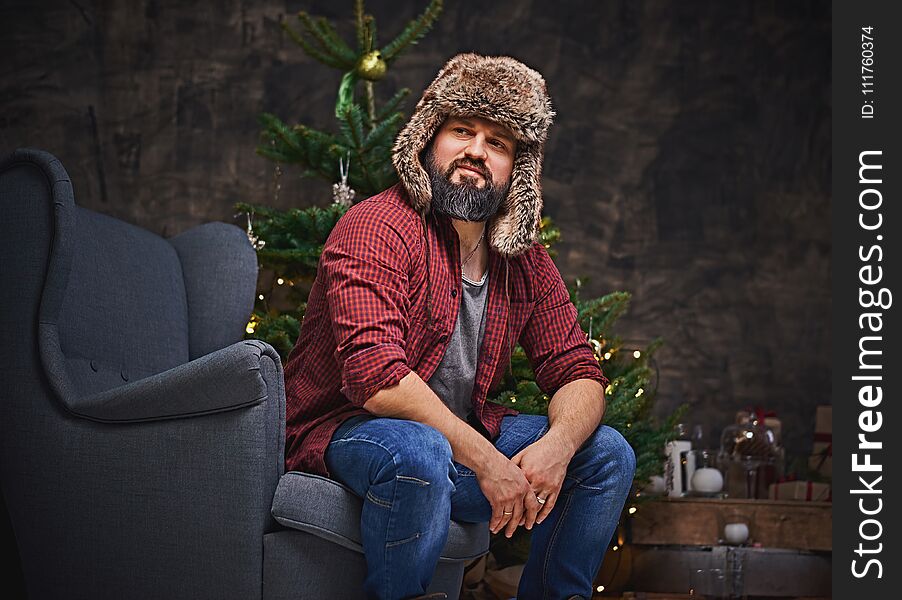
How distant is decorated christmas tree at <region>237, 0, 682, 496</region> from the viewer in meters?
2.94

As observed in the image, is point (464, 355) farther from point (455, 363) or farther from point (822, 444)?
point (822, 444)

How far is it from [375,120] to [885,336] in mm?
1772

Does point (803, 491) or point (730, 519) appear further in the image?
point (803, 491)

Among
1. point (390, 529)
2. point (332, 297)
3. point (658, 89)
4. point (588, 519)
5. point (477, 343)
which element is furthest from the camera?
point (658, 89)

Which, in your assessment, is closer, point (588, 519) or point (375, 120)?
point (588, 519)

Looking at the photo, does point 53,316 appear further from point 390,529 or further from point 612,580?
point 612,580

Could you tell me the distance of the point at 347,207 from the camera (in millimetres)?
3004

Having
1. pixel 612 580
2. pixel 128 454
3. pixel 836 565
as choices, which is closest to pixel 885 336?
pixel 836 565

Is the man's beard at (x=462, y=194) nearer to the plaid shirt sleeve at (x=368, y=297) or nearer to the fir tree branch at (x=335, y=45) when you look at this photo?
the plaid shirt sleeve at (x=368, y=297)

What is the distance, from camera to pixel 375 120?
3.14 metres

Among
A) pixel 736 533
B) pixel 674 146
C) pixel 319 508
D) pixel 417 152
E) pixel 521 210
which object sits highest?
pixel 674 146

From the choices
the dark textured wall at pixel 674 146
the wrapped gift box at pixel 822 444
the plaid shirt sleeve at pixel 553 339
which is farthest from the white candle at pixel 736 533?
the plaid shirt sleeve at pixel 553 339

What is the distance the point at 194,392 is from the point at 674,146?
123 inches

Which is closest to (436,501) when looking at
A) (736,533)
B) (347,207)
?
(347,207)
